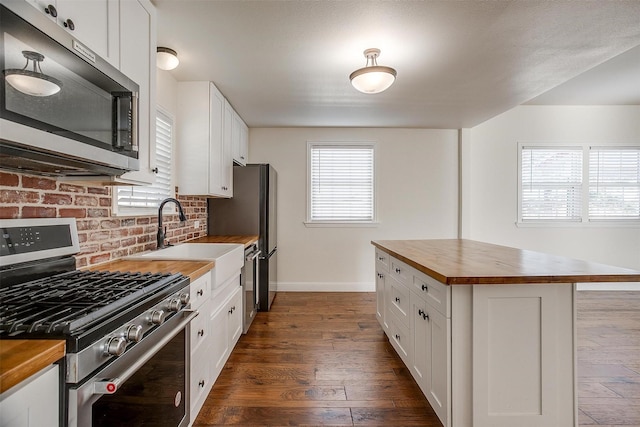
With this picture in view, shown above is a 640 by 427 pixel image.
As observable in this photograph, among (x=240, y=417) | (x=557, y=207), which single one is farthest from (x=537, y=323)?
(x=557, y=207)

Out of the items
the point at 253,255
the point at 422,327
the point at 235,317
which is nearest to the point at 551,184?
the point at 422,327

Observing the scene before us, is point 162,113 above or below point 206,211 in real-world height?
above

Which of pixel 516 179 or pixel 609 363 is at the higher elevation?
pixel 516 179

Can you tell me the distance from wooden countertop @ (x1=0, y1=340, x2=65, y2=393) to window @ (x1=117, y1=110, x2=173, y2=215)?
4.52 ft

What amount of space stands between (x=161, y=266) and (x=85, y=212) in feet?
1.61

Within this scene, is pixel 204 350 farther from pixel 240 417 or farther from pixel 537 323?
pixel 537 323

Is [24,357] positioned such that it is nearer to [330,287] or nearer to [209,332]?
[209,332]

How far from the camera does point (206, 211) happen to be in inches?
140

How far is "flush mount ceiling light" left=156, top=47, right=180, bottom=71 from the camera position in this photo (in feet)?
7.33

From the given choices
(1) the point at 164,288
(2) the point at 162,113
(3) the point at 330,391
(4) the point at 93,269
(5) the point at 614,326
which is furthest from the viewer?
(5) the point at 614,326

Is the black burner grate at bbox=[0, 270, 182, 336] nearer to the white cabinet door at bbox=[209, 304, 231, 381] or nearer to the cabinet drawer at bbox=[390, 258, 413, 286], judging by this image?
the white cabinet door at bbox=[209, 304, 231, 381]

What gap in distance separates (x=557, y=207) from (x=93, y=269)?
5.67 meters

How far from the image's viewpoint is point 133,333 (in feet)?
3.31

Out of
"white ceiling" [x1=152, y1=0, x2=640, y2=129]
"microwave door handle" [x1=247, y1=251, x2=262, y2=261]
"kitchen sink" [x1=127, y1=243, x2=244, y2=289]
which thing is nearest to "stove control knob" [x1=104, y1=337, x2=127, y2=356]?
"kitchen sink" [x1=127, y1=243, x2=244, y2=289]
